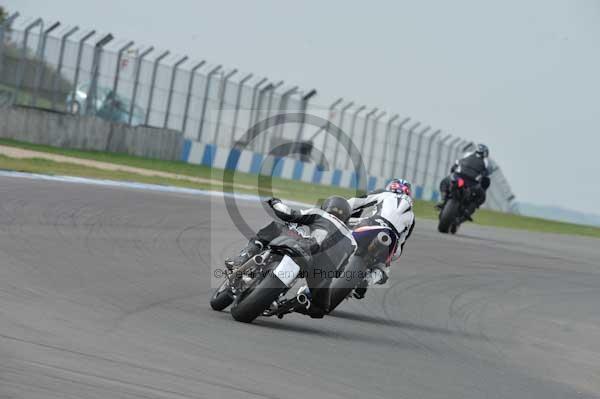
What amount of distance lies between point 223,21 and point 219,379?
3994 cm

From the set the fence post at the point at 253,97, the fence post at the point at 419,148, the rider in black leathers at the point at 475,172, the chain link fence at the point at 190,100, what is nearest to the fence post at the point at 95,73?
the chain link fence at the point at 190,100

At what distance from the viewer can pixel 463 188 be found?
805 inches

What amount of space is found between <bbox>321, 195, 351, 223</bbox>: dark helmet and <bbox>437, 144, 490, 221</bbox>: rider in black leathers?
12.0m

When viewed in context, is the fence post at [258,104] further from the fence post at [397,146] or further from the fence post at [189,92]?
the fence post at [397,146]

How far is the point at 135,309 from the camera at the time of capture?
26.4ft

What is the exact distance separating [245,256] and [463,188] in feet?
40.2

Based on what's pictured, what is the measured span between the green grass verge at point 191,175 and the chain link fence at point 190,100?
5.96 ft

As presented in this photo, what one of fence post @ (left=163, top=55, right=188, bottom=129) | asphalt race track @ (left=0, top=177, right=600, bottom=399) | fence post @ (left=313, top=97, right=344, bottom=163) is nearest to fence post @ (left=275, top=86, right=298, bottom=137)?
fence post @ (left=313, top=97, right=344, bottom=163)

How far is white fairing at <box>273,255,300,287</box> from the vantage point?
8039mm

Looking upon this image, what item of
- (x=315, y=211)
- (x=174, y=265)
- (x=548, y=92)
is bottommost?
(x=174, y=265)

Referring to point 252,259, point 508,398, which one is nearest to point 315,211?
point 252,259

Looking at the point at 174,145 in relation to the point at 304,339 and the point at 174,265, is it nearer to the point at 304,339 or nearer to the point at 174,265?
the point at 174,265

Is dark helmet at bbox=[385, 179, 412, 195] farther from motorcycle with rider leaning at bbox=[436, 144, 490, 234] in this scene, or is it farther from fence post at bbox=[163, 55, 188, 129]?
fence post at bbox=[163, 55, 188, 129]

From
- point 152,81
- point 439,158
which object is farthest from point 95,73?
point 439,158
